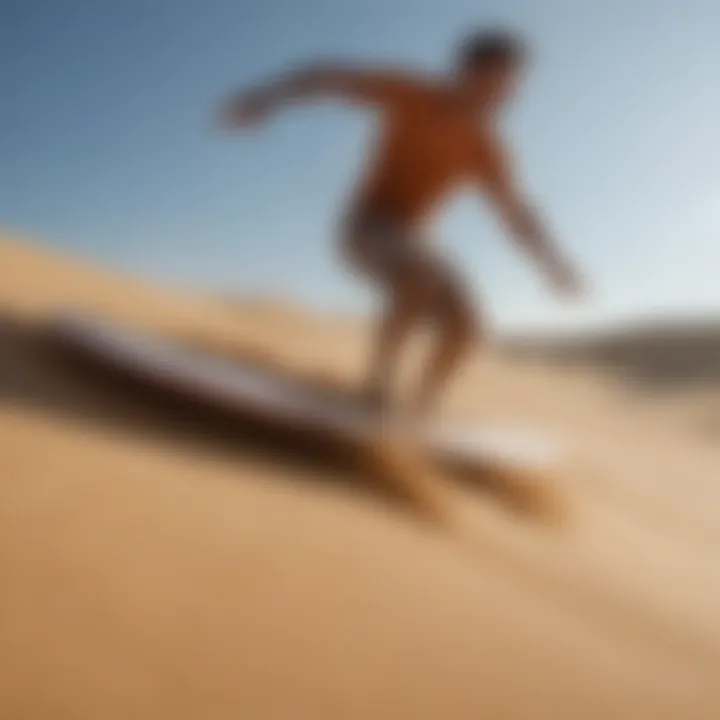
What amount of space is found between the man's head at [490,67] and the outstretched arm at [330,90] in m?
0.08

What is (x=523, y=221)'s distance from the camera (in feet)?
5.83

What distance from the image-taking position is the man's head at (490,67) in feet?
5.36

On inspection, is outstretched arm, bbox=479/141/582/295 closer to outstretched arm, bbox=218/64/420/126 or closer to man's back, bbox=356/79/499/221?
man's back, bbox=356/79/499/221

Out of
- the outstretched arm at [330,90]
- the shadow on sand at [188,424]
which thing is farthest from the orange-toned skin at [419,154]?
the shadow on sand at [188,424]

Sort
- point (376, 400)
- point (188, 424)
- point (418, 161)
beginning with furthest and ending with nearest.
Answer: point (376, 400) → point (418, 161) → point (188, 424)

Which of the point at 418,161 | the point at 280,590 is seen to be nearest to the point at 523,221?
the point at 418,161

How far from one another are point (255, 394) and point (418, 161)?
44 centimetres

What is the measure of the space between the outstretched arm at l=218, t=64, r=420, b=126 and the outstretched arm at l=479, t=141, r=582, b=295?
190 millimetres

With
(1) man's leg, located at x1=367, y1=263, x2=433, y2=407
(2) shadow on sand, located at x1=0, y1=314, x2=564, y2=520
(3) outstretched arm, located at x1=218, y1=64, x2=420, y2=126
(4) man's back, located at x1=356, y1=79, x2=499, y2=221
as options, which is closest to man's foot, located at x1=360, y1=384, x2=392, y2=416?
(1) man's leg, located at x1=367, y1=263, x2=433, y2=407

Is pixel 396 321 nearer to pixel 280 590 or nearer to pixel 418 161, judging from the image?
pixel 418 161

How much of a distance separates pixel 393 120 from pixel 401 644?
2.83 ft

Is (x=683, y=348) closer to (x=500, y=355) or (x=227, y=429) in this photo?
(x=500, y=355)

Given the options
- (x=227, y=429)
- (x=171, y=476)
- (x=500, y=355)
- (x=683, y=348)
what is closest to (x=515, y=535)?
(x=227, y=429)

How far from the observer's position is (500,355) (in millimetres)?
3230
